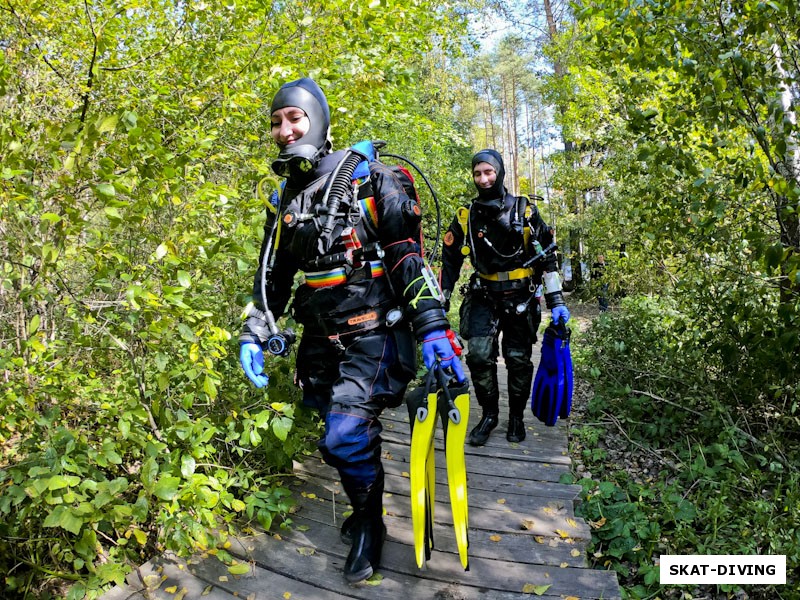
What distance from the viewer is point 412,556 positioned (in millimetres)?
3004

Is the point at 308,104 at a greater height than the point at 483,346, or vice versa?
the point at 308,104

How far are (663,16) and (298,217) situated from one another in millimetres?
2553

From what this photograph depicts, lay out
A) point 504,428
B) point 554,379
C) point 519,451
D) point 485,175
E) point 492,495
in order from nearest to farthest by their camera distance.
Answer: point 492,495 < point 485,175 < point 519,451 < point 554,379 < point 504,428

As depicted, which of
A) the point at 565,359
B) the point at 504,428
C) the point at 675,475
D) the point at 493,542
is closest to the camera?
the point at 493,542

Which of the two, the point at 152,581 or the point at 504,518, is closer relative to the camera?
the point at 152,581

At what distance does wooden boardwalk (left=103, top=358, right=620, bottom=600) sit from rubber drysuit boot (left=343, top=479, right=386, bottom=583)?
0.22ft

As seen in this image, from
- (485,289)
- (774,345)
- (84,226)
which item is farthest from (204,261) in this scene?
(774,345)

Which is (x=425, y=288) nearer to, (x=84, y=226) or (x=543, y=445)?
(x=84, y=226)

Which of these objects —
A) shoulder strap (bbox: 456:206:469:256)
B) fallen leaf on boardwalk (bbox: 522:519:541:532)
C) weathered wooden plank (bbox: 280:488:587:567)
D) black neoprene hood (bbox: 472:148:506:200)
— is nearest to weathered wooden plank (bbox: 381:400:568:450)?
fallen leaf on boardwalk (bbox: 522:519:541:532)

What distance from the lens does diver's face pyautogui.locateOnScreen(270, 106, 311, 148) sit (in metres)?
2.85

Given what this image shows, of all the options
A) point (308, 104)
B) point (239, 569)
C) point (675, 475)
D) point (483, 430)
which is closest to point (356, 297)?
point (308, 104)

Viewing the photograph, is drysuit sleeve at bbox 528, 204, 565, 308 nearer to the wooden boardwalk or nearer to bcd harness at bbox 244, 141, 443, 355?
the wooden boardwalk

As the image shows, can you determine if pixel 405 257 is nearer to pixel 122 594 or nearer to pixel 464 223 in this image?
pixel 464 223

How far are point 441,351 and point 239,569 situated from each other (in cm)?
165
